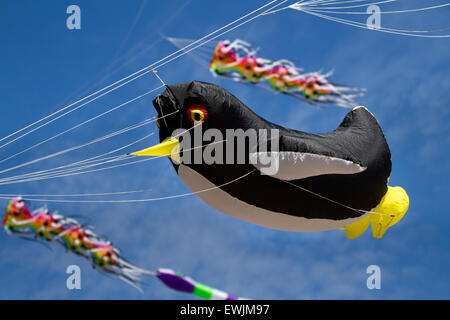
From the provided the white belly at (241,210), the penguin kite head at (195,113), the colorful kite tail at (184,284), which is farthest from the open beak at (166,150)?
the colorful kite tail at (184,284)

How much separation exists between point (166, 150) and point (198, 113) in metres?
0.59

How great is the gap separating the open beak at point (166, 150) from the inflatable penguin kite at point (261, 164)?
0.01m

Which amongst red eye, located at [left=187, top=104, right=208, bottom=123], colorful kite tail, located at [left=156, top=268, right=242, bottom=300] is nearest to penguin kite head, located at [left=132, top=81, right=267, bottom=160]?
red eye, located at [left=187, top=104, right=208, bottom=123]

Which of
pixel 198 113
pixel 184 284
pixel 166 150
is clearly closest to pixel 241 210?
pixel 166 150

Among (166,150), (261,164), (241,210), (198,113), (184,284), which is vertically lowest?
(184,284)

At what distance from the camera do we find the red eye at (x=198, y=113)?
5980 mm

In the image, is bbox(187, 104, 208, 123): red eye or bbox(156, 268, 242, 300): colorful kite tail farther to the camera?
bbox(187, 104, 208, 123): red eye

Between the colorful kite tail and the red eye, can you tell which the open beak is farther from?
the colorful kite tail

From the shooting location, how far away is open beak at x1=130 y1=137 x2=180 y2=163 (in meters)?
6.05

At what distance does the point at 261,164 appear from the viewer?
19.6 ft

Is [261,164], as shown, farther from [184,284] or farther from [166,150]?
[184,284]

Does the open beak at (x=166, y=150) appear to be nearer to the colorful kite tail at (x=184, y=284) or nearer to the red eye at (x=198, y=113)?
the red eye at (x=198, y=113)

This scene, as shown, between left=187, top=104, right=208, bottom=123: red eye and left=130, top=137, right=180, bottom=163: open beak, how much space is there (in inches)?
14.0
